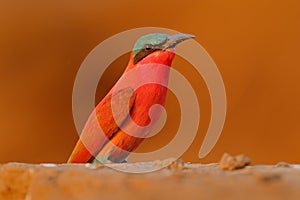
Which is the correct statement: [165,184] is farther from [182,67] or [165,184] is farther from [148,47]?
[182,67]

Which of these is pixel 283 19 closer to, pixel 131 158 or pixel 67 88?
pixel 67 88

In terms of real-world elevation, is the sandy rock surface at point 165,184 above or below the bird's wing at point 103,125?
above

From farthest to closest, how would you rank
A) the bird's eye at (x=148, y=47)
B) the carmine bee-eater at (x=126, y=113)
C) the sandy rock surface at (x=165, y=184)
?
the bird's eye at (x=148, y=47)
the carmine bee-eater at (x=126, y=113)
the sandy rock surface at (x=165, y=184)

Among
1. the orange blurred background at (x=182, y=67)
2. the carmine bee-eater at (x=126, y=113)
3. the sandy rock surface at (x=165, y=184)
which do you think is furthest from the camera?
the orange blurred background at (x=182, y=67)

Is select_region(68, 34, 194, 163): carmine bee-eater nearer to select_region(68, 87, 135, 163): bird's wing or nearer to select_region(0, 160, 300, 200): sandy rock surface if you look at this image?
select_region(68, 87, 135, 163): bird's wing

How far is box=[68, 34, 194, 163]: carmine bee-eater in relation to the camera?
1.32 meters

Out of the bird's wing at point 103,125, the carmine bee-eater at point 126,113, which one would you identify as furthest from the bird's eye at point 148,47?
the bird's wing at point 103,125

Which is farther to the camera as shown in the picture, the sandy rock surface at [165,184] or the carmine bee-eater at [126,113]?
the carmine bee-eater at [126,113]

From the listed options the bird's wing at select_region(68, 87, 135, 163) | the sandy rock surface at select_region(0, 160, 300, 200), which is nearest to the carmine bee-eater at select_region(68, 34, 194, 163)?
the bird's wing at select_region(68, 87, 135, 163)

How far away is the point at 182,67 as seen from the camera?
271 centimetres

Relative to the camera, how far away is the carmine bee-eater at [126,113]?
132 cm

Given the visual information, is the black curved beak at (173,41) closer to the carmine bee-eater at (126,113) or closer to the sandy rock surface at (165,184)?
the carmine bee-eater at (126,113)

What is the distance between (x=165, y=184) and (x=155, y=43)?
2.81 feet

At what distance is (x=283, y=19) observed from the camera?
8.73 ft
